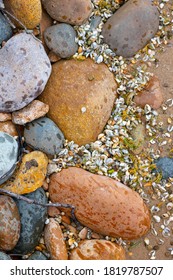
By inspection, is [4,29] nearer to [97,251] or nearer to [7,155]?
[7,155]

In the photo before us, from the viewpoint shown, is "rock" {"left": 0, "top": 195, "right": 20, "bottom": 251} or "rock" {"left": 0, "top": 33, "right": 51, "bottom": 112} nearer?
"rock" {"left": 0, "top": 195, "right": 20, "bottom": 251}

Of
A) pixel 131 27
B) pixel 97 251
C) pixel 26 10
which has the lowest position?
pixel 97 251

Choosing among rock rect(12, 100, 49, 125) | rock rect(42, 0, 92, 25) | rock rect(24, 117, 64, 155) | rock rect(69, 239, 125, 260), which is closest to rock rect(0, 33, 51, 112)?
rock rect(12, 100, 49, 125)

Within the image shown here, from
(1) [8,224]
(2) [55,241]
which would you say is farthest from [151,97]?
(1) [8,224]

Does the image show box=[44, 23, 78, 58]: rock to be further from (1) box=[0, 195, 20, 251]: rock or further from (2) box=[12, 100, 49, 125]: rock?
(1) box=[0, 195, 20, 251]: rock

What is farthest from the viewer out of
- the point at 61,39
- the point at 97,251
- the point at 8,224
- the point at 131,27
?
the point at 131,27

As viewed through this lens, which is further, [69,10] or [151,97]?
[151,97]
